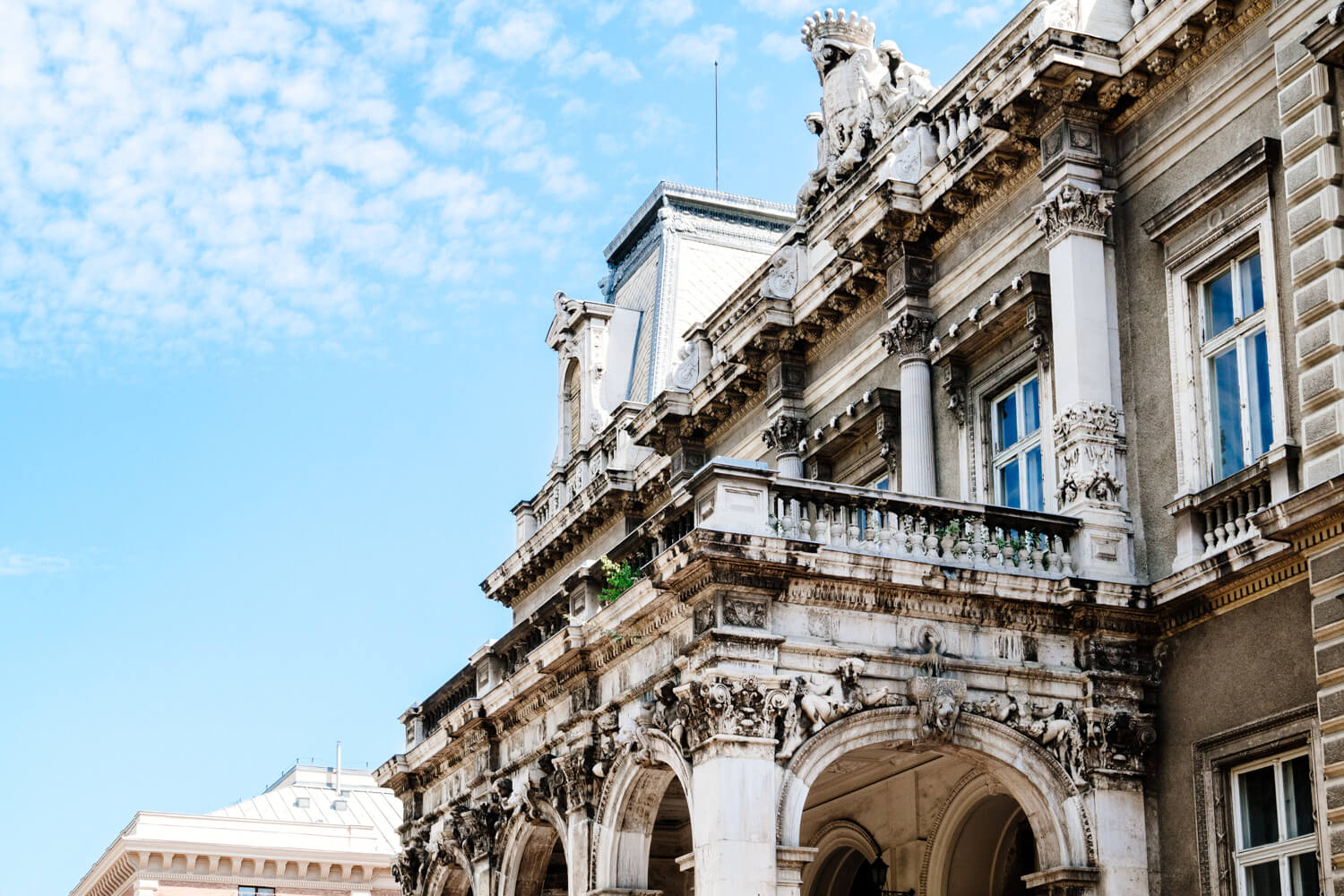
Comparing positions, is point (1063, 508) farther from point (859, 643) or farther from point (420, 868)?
point (420, 868)

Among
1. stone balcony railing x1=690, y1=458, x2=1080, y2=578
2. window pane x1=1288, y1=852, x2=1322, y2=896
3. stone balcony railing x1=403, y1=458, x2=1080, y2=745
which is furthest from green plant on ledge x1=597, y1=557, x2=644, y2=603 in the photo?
window pane x1=1288, y1=852, x2=1322, y2=896

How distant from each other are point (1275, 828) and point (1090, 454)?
451 centimetres

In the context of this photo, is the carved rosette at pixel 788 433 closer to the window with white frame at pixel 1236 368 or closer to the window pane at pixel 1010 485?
the window pane at pixel 1010 485

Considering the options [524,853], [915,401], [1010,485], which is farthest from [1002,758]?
[524,853]

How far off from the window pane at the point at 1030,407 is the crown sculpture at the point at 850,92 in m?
5.73

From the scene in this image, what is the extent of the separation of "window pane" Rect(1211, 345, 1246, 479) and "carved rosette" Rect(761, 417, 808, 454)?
9103 mm

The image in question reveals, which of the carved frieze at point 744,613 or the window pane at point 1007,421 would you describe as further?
the window pane at point 1007,421

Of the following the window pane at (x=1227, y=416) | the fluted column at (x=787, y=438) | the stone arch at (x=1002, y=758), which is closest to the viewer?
the stone arch at (x=1002, y=758)

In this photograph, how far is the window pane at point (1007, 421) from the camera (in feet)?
78.6

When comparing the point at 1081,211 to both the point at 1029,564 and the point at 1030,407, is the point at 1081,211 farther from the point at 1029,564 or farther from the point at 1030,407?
the point at 1029,564

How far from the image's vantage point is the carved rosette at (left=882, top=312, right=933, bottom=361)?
25.4 meters

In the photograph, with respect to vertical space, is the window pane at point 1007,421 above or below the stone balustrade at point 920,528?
above

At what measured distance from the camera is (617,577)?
22.2 meters

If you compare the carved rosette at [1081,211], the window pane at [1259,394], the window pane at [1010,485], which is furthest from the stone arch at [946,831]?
the carved rosette at [1081,211]
